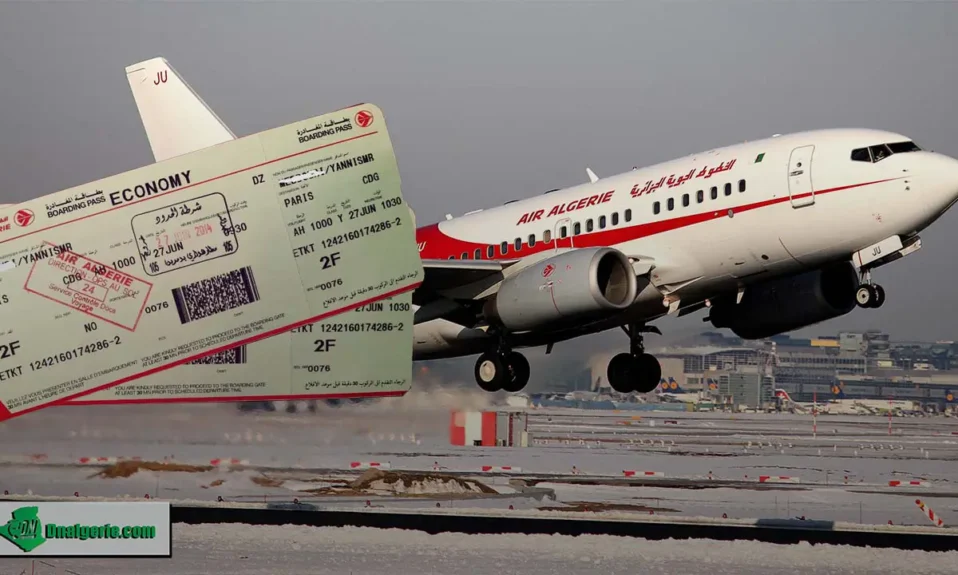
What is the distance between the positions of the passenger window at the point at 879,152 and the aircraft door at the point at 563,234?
7203 millimetres

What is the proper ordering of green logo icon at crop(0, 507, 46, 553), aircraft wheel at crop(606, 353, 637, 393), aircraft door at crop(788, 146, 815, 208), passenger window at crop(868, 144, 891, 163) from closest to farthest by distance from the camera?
green logo icon at crop(0, 507, 46, 553) → passenger window at crop(868, 144, 891, 163) → aircraft door at crop(788, 146, 815, 208) → aircraft wheel at crop(606, 353, 637, 393)

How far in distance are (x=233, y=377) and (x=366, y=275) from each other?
2808mm

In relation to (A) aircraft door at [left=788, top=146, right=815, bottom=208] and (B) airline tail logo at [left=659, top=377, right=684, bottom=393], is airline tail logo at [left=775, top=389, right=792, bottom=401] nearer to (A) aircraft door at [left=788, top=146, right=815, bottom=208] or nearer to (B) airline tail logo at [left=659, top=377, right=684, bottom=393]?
(B) airline tail logo at [left=659, top=377, right=684, bottom=393]

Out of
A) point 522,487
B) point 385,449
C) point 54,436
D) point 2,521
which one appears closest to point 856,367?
point 522,487

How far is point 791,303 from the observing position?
30328 millimetres

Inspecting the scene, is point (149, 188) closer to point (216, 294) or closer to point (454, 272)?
point (216, 294)

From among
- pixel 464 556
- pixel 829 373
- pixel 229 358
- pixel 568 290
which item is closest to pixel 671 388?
pixel 829 373

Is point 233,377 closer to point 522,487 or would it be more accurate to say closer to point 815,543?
point 815,543

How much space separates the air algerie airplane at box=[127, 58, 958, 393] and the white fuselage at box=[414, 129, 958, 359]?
0.03 metres

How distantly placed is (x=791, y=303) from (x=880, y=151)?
19.3 ft

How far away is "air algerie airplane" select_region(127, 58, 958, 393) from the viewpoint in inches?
996

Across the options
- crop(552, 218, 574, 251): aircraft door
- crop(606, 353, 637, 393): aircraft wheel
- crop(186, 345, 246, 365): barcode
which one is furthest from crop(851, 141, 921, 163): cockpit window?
crop(186, 345, 246, 365): barcode

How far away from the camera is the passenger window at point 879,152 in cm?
2550

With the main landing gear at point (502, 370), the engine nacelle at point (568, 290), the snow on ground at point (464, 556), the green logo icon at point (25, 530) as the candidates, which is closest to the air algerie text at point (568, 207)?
the engine nacelle at point (568, 290)
